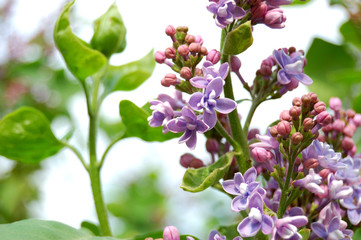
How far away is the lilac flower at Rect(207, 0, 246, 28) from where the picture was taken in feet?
2.74

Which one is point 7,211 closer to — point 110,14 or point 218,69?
point 110,14

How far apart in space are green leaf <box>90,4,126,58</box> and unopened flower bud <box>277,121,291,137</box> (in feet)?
1.99

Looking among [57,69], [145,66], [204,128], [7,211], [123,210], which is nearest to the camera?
[204,128]

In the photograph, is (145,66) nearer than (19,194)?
Yes

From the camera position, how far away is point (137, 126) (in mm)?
1217

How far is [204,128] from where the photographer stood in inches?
33.4

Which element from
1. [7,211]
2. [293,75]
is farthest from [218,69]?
[7,211]

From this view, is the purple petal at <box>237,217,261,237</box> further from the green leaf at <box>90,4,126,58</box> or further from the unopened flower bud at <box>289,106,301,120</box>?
the green leaf at <box>90,4,126,58</box>

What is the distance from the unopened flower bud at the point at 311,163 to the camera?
0.87 m

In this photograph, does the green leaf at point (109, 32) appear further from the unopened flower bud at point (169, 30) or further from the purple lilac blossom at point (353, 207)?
the purple lilac blossom at point (353, 207)

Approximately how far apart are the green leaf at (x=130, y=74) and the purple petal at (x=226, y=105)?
60 cm

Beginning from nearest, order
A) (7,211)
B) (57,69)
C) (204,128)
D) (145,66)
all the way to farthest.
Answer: (204,128) → (145,66) → (7,211) → (57,69)

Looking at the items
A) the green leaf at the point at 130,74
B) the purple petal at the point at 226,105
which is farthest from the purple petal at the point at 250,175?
the green leaf at the point at 130,74

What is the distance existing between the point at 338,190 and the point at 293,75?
0.22 metres
